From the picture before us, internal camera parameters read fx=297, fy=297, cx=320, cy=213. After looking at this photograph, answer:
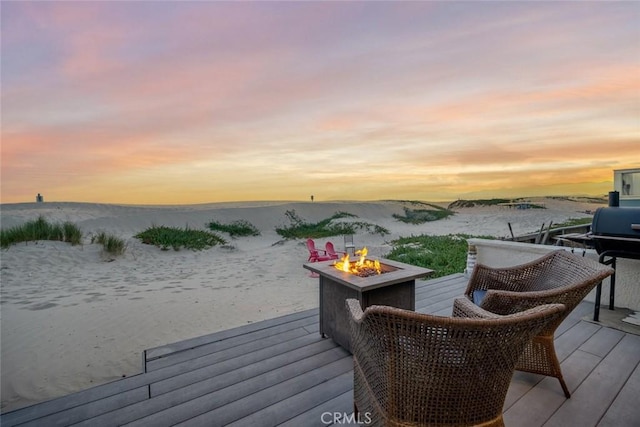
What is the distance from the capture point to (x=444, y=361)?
3.85 feet

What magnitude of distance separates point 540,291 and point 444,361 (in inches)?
62.0

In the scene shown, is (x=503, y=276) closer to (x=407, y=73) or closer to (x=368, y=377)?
(x=368, y=377)

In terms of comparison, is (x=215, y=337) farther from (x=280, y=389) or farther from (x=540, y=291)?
(x=540, y=291)

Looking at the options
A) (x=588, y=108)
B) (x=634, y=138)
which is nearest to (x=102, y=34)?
(x=588, y=108)

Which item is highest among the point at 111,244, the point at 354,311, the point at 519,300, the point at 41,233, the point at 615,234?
the point at 615,234

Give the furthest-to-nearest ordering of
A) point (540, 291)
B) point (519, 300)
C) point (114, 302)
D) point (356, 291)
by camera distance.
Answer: point (114, 302) → point (356, 291) → point (540, 291) → point (519, 300)

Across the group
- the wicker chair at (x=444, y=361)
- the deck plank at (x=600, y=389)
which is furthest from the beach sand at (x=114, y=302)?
the deck plank at (x=600, y=389)

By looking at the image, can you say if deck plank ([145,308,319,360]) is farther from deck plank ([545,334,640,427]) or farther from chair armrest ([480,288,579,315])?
deck plank ([545,334,640,427])

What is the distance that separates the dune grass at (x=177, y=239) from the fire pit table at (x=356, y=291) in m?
7.30

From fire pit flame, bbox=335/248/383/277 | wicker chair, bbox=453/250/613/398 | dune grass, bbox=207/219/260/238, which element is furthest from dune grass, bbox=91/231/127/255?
wicker chair, bbox=453/250/613/398

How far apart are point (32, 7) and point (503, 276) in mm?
6411

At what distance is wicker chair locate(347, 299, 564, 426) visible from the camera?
1.13m

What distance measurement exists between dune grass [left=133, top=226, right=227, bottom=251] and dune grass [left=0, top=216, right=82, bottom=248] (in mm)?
1566

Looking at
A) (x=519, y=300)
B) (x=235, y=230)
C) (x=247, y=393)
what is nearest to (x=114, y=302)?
(x=247, y=393)
